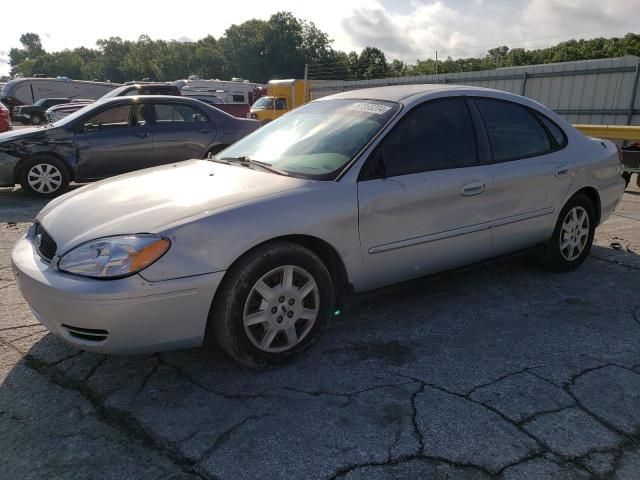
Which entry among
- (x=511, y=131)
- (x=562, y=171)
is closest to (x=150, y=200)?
(x=511, y=131)

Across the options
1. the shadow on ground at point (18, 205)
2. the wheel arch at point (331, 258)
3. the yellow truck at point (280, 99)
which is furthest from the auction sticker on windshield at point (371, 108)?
the yellow truck at point (280, 99)

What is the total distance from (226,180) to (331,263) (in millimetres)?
793

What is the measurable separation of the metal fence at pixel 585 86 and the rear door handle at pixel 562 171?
10256mm

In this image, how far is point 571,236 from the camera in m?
4.40

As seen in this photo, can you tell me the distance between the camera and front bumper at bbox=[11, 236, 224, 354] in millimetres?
2434

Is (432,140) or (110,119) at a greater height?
(432,140)

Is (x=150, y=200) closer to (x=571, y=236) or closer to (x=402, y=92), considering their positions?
(x=402, y=92)

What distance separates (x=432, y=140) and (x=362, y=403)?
181cm

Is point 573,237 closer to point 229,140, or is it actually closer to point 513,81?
point 229,140

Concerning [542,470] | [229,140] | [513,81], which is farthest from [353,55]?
[542,470]

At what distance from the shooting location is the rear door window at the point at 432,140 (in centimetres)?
329

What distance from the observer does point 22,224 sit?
6.14 metres

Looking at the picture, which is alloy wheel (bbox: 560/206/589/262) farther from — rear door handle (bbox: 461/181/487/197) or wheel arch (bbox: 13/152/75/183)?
wheel arch (bbox: 13/152/75/183)

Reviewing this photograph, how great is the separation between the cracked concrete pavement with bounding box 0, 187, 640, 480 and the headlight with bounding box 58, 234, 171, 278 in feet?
2.16
